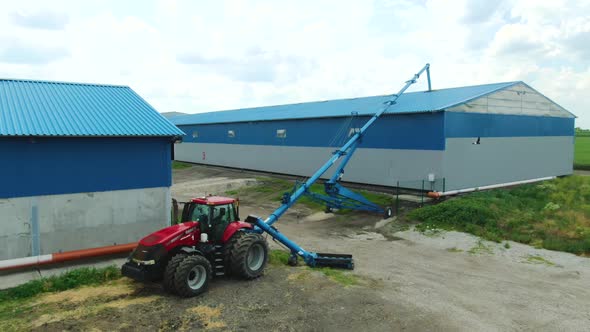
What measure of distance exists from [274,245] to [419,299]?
25.0 feet

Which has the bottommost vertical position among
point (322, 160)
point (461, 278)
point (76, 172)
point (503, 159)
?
point (461, 278)

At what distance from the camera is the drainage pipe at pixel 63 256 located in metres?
13.7

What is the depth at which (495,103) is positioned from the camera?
90.6 ft

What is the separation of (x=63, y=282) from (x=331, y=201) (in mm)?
13677

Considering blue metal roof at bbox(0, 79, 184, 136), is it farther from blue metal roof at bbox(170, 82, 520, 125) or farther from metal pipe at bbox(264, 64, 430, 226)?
blue metal roof at bbox(170, 82, 520, 125)

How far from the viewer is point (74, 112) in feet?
52.4

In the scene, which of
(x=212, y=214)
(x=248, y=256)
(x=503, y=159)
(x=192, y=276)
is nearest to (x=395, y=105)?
(x=503, y=159)

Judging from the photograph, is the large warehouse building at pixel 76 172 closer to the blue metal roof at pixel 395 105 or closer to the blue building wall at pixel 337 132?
the blue building wall at pixel 337 132

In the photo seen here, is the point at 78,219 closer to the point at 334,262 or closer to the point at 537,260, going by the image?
the point at 334,262

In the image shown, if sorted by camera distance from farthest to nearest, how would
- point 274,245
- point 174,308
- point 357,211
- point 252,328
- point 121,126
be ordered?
point 357,211
point 274,245
point 121,126
point 174,308
point 252,328

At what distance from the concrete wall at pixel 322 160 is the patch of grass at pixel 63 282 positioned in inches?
672

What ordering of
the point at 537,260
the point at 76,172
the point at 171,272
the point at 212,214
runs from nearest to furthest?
the point at 171,272, the point at 212,214, the point at 76,172, the point at 537,260

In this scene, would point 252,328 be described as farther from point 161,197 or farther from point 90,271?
point 161,197

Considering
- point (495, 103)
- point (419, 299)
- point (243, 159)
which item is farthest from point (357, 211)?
point (243, 159)
